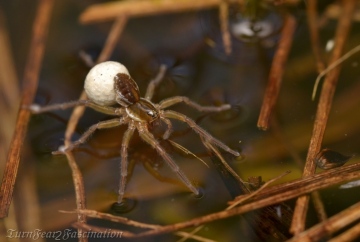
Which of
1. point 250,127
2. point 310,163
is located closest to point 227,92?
point 250,127

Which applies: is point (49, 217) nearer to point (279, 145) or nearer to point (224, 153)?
point (224, 153)

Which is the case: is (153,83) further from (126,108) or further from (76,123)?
(76,123)

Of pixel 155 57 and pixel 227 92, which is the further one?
pixel 155 57

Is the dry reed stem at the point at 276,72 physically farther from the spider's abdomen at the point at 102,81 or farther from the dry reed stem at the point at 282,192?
the spider's abdomen at the point at 102,81

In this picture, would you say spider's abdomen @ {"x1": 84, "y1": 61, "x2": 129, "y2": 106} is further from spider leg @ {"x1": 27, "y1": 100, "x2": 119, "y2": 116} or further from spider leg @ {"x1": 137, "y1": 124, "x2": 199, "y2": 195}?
spider leg @ {"x1": 137, "y1": 124, "x2": 199, "y2": 195}

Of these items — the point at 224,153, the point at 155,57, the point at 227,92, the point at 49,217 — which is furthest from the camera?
the point at 155,57

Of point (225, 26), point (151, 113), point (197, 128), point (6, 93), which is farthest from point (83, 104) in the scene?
point (225, 26)
